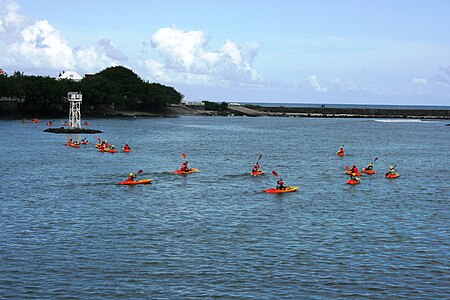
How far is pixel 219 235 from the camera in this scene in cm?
3988

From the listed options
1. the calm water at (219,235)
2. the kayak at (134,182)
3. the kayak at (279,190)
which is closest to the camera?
the calm water at (219,235)

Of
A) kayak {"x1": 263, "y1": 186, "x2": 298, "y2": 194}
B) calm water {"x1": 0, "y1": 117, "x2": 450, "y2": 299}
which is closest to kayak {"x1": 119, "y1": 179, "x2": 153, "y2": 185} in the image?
calm water {"x1": 0, "y1": 117, "x2": 450, "y2": 299}

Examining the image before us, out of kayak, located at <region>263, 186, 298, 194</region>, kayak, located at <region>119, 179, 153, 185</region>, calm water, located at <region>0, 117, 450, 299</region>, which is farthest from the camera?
kayak, located at <region>119, 179, 153, 185</region>

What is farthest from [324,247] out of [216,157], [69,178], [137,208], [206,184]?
[216,157]

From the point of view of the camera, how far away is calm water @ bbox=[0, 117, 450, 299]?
30297 mm

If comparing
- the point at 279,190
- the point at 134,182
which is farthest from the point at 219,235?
the point at 134,182

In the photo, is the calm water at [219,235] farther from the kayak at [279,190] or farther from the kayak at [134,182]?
the kayak at [279,190]

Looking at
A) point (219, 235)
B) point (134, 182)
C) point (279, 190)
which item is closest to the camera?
point (219, 235)

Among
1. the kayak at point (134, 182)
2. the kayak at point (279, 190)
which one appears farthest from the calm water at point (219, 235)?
the kayak at point (279, 190)

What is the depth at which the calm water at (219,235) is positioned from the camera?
30.3 meters

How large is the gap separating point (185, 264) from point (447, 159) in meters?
73.0

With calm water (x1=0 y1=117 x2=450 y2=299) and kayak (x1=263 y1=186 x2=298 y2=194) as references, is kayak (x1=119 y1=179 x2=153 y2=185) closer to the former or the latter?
calm water (x1=0 y1=117 x2=450 y2=299)

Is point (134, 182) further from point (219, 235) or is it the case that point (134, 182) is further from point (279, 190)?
point (219, 235)

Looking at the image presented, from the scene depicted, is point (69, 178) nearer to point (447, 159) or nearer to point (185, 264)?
point (185, 264)
